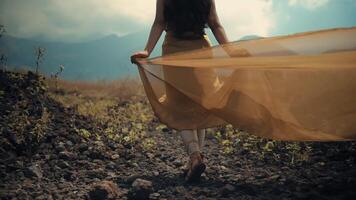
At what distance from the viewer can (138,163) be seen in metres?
4.45

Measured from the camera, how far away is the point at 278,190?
3131mm

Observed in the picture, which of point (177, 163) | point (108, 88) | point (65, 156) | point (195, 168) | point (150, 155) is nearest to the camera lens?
point (195, 168)

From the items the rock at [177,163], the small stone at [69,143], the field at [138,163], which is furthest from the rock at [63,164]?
the rock at [177,163]

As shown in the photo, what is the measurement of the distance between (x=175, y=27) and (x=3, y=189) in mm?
2027

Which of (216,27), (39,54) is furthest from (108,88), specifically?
(216,27)

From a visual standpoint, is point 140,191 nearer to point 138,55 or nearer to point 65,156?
point 138,55

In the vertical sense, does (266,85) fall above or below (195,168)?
above

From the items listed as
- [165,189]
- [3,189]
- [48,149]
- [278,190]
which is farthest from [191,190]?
[48,149]

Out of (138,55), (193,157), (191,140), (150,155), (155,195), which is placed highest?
(138,55)

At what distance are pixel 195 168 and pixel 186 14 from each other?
138cm

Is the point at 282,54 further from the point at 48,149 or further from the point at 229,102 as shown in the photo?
the point at 48,149

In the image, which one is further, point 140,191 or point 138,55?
point 138,55

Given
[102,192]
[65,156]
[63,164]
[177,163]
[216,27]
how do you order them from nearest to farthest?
[102,192] → [216,27] → [63,164] → [65,156] → [177,163]

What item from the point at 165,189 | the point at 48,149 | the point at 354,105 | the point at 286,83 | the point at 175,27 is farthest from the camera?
the point at 48,149
